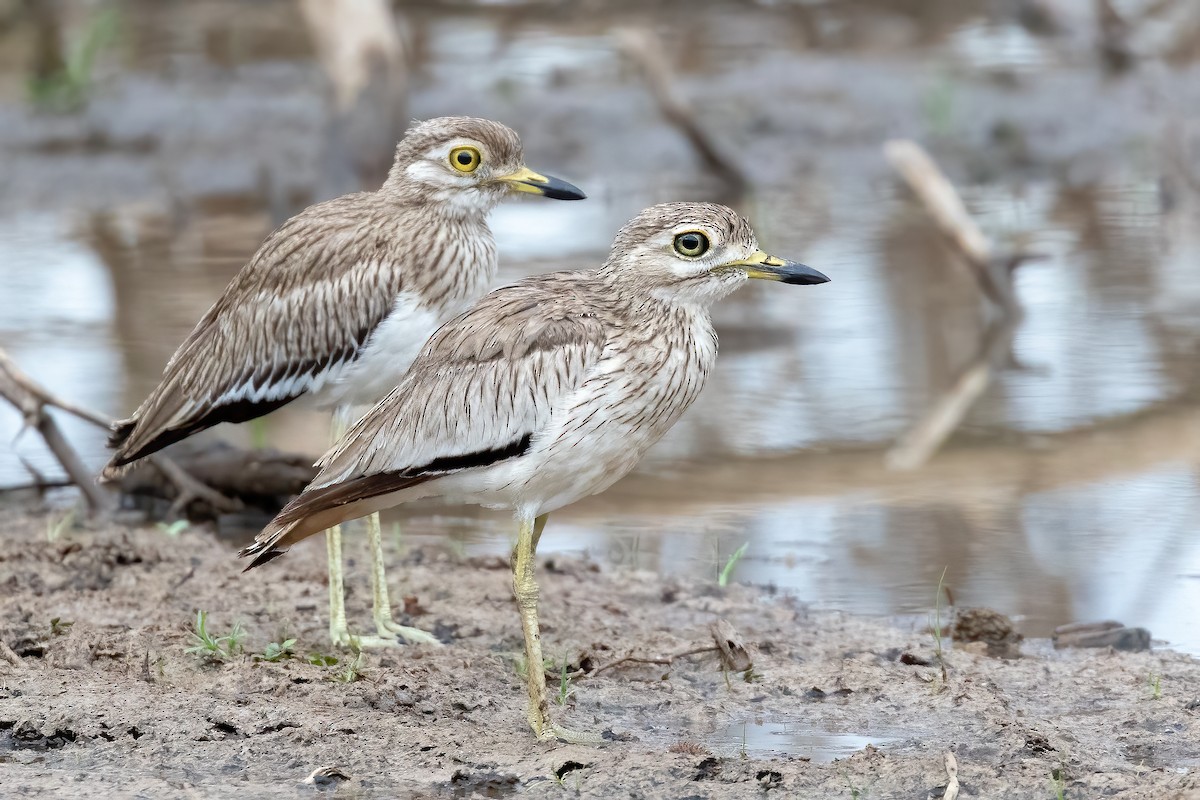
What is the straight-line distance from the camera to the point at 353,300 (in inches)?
226

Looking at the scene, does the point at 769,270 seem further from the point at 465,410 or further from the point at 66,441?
the point at 66,441

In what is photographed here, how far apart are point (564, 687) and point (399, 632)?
34.7 inches

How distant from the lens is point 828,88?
1537 cm

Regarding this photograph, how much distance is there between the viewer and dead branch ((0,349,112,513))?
22.6ft

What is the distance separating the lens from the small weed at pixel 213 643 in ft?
17.1

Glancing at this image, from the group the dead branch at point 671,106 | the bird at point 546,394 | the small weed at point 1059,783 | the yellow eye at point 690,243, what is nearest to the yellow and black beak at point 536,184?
the bird at point 546,394

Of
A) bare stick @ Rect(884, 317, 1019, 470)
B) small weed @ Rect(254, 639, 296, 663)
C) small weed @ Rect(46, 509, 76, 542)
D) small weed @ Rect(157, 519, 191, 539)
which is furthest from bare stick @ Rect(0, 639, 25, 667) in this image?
bare stick @ Rect(884, 317, 1019, 470)

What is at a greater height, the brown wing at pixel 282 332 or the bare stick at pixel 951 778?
the brown wing at pixel 282 332

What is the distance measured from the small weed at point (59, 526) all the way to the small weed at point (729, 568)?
94.1 inches

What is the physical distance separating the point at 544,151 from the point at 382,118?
5.55ft

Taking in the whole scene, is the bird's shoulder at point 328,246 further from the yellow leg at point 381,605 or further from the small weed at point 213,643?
the small weed at point 213,643

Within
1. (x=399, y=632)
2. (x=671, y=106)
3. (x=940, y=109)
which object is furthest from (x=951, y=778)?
(x=940, y=109)

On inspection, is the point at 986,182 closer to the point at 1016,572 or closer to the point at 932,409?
the point at 932,409

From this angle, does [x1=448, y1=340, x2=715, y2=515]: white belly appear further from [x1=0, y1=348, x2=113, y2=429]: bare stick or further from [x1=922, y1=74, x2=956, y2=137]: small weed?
[x1=922, y1=74, x2=956, y2=137]: small weed
